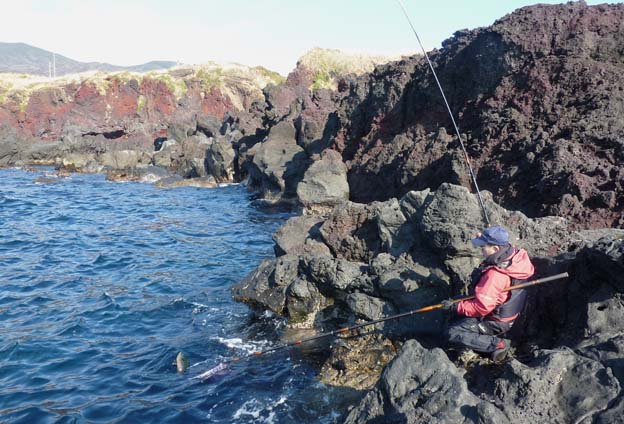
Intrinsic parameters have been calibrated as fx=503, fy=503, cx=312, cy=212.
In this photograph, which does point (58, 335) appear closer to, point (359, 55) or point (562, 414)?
point (562, 414)

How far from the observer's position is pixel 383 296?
27.5ft

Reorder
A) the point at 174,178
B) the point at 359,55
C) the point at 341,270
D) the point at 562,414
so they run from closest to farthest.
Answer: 1. the point at 562,414
2. the point at 341,270
3. the point at 174,178
4. the point at 359,55

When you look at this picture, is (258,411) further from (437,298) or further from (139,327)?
(139,327)

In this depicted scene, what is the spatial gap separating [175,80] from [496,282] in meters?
58.5

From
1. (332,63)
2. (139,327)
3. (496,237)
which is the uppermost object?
(332,63)

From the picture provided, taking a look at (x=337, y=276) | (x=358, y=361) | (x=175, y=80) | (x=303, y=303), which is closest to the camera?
(x=358, y=361)

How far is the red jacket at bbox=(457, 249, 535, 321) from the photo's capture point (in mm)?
5891

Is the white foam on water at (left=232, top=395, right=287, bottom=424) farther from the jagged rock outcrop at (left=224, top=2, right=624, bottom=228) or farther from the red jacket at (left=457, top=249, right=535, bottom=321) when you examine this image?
the jagged rock outcrop at (left=224, top=2, right=624, bottom=228)

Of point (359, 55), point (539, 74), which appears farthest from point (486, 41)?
point (359, 55)

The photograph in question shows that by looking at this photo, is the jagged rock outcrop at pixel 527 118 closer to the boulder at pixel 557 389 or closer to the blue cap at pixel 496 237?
the blue cap at pixel 496 237

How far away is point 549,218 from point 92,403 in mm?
7589

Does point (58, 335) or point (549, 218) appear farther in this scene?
point (58, 335)

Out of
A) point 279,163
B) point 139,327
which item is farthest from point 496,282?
point 279,163

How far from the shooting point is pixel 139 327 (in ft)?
32.9
